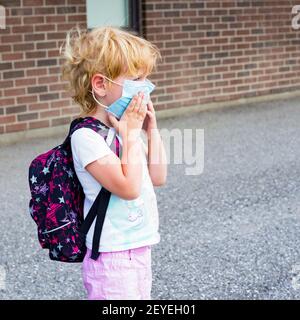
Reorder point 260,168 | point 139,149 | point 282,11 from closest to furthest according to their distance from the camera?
point 139,149, point 260,168, point 282,11

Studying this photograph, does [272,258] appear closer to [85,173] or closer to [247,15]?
[85,173]

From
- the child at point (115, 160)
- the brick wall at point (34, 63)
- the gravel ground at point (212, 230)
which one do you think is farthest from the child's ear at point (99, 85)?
the brick wall at point (34, 63)

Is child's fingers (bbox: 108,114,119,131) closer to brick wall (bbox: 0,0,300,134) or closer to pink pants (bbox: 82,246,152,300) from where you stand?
pink pants (bbox: 82,246,152,300)

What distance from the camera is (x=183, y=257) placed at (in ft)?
13.7

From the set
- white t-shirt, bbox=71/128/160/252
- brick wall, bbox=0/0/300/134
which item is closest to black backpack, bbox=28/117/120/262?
white t-shirt, bbox=71/128/160/252

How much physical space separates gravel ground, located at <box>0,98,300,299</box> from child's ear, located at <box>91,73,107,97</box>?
1.63m

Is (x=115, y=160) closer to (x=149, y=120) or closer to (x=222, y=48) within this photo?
(x=149, y=120)

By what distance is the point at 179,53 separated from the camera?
30.6 feet

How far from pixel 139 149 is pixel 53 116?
19.3 ft

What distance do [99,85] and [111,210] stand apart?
45cm

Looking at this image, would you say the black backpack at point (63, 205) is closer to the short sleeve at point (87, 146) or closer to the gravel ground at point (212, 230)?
the short sleeve at point (87, 146)

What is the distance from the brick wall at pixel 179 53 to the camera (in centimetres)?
763

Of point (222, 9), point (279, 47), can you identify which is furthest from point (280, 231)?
point (279, 47)

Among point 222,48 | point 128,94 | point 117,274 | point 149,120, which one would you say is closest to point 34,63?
point 222,48
